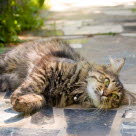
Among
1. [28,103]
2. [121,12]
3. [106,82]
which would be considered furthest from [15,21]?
[28,103]

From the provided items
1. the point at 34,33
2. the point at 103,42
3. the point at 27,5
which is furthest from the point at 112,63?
the point at 27,5

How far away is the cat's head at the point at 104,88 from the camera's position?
167 inches

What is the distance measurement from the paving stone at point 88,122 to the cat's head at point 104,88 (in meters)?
0.10

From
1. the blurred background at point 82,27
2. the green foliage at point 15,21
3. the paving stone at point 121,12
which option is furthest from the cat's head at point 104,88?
the paving stone at point 121,12

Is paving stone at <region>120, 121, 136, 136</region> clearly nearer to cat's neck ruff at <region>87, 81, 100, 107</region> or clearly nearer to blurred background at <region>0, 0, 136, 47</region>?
cat's neck ruff at <region>87, 81, 100, 107</region>

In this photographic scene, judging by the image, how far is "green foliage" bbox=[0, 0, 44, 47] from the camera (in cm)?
714

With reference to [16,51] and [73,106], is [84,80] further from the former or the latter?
[16,51]

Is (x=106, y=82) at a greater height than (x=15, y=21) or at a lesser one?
lesser

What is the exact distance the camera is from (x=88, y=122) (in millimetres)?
3971

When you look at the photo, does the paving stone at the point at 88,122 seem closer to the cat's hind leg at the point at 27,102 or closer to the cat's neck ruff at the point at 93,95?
the cat's neck ruff at the point at 93,95

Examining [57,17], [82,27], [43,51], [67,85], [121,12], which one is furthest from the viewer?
[121,12]

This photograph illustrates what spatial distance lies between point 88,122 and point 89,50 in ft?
9.13

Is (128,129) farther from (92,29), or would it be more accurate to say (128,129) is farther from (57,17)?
(57,17)

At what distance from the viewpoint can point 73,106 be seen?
443 centimetres
